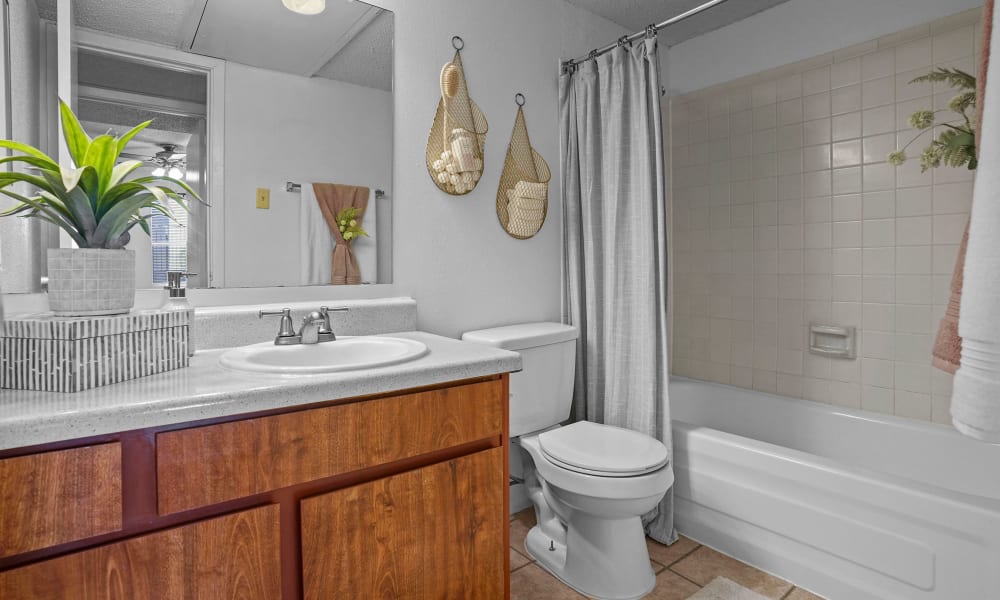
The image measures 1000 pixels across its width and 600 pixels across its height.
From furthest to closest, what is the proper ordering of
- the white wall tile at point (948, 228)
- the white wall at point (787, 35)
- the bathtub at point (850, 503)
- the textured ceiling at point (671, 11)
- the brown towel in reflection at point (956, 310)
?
1. the textured ceiling at point (671, 11)
2. the white wall at point (787, 35)
3. the white wall tile at point (948, 228)
4. the bathtub at point (850, 503)
5. the brown towel in reflection at point (956, 310)

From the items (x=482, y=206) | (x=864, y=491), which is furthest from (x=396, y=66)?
(x=864, y=491)

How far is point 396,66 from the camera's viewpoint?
188 cm

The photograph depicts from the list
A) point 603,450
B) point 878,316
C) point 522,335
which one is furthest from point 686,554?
point 878,316

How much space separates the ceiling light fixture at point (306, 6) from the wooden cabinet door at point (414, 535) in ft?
4.83

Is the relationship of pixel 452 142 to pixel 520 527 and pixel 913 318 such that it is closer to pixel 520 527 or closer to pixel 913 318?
pixel 520 527

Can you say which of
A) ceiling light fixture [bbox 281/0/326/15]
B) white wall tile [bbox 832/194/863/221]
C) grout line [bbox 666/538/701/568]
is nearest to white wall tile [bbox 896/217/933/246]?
white wall tile [bbox 832/194/863/221]

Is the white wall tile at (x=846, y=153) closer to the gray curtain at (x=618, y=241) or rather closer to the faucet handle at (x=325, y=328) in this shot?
the gray curtain at (x=618, y=241)

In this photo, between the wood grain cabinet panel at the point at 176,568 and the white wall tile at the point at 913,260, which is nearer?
the wood grain cabinet panel at the point at 176,568

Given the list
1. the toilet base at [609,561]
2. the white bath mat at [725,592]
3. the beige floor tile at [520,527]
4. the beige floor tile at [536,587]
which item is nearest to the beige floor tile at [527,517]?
the beige floor tile at [520,527]

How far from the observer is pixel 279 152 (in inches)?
64.2

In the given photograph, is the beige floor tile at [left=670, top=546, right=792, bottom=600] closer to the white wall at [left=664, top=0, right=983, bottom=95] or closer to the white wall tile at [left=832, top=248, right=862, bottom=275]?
the white wall tile at [left=832, top=248, right=862, bottom=275]

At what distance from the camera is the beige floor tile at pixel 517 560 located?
1.90m

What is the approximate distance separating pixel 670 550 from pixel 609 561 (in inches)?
15.6

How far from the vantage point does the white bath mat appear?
5.45ft
